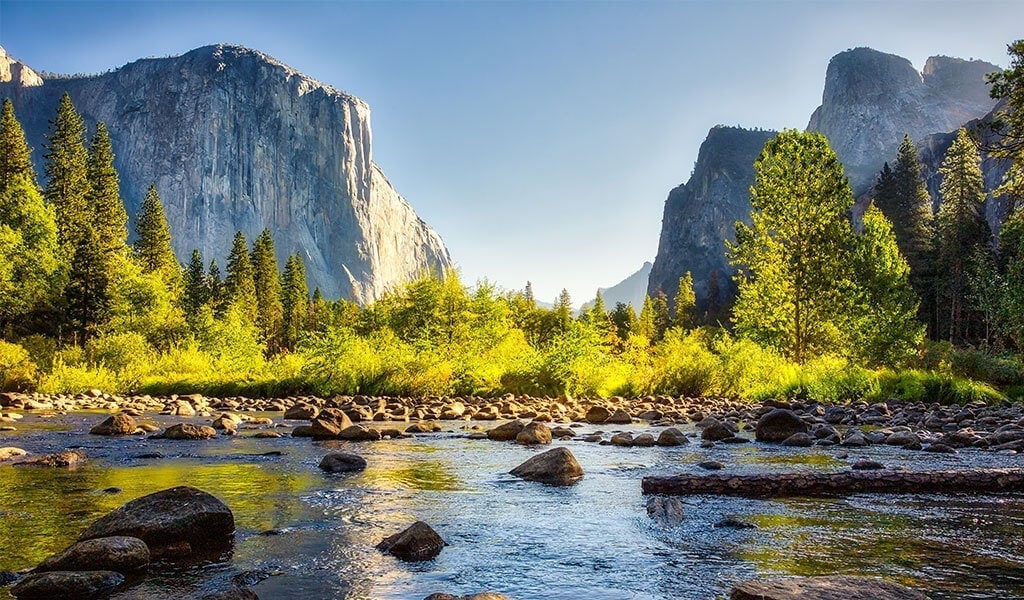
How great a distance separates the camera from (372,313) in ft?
233

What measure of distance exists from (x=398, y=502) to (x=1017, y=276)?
26271 millimetres

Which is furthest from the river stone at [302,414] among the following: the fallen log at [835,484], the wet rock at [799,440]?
the fallen log at [835,484]

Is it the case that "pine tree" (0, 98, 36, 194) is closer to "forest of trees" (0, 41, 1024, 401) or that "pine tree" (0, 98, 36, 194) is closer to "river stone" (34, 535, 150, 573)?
"forest of trees" (0, 41, 1024, 401)

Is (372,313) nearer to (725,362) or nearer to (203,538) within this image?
(725,362)

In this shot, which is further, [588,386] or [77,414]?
[588,386]

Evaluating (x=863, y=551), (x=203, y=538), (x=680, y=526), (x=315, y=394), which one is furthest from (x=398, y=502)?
(x=315, y=394)

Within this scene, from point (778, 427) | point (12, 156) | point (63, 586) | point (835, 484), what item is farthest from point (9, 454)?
point (12, 156)

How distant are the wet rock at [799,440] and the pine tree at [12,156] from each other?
52492 mm

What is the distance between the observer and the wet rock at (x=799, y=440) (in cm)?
1241

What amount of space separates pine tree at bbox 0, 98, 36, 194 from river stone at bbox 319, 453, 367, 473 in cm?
4821

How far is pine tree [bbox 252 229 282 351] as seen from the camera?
80812mm

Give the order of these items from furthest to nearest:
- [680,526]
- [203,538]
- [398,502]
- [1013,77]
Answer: [1013,77] < [398,502] < [680,526] < [203,538]

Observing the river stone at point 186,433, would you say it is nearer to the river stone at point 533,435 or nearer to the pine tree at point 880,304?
the river stone at point 533,435

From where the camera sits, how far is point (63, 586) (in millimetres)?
4191
